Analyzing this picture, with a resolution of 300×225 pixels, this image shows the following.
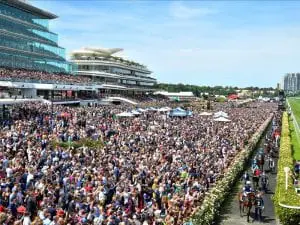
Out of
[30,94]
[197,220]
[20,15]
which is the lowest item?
[197,220]

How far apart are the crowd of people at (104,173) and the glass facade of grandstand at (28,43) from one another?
3127 cm

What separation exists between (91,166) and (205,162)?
20.3 ft

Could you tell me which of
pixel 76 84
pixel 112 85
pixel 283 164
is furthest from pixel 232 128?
pixel 112 85

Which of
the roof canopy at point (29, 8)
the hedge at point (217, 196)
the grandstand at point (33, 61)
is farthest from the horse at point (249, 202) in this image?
the roof canopy at point (29, 8)

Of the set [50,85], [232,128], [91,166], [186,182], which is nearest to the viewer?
[186,182]

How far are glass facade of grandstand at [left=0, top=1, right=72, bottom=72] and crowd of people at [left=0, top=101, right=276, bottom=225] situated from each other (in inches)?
1231

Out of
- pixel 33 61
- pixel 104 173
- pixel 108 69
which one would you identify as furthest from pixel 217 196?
pixel 108 69

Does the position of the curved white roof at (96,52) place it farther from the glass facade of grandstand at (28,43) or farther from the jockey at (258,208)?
the jockey at (258,208)

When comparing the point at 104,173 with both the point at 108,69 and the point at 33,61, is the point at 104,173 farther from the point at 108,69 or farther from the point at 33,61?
the point at 108,69

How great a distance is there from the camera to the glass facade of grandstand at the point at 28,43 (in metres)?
65.4

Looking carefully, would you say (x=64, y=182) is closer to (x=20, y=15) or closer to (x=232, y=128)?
(x=232, y=128)

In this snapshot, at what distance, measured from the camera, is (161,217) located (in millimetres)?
15469

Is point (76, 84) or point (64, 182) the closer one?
point (64, 182)

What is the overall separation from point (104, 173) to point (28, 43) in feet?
184
